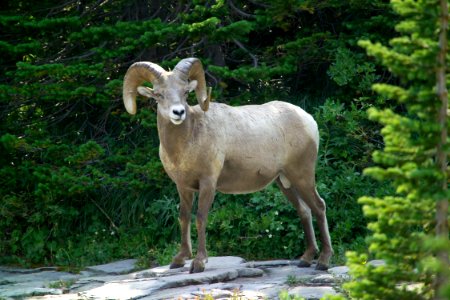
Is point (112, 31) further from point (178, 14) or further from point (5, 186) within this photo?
point (5, 186)

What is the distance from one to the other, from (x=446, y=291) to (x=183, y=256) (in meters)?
5.44

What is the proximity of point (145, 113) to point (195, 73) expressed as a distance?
2412 mm

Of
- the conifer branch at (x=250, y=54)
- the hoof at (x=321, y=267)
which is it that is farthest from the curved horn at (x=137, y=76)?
the conifer branch at (x=250, y=54)

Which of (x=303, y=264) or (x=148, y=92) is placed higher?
(x=148, y=92)

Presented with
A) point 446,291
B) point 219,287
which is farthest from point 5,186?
point 446,291

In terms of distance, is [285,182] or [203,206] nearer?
[203,206]

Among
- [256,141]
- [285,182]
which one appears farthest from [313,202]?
[256,141]

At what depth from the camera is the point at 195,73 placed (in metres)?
8.52

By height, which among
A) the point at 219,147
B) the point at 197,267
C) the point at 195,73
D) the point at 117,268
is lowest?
the point at 117,268

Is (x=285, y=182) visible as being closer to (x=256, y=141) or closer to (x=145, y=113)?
(x=256, y=141)

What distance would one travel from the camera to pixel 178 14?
1103cm

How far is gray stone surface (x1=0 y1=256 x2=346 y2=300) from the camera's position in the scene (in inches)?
285

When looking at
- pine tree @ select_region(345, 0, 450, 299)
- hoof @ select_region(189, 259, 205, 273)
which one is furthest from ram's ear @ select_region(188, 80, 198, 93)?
pine tree @ select_region(345, 0, 450, 299)

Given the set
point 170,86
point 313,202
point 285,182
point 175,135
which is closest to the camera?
point 170,86
